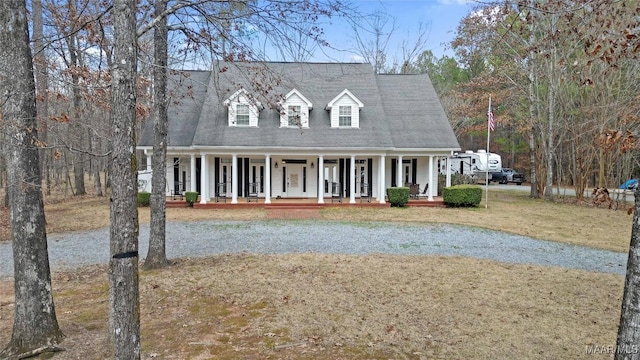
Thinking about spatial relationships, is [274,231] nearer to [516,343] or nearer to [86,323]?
[86,323]

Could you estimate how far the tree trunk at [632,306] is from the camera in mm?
2627

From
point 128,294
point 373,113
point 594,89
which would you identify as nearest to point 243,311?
point 128,294

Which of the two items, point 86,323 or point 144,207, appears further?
point 144,207

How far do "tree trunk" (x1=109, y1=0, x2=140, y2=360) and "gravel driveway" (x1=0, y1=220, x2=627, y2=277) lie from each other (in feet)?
20.4

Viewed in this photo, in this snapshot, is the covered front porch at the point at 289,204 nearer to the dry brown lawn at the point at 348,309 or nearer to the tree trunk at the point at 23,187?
the dry brown lawn at the point at 348,309

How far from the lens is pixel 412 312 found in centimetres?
543

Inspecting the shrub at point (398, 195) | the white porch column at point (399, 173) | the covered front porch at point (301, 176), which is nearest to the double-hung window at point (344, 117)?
the covered front porch at point (301, 176)

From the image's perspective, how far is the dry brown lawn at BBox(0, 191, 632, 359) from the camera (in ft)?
14.3

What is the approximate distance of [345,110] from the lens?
1902 centimetres

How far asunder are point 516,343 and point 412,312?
1367mm

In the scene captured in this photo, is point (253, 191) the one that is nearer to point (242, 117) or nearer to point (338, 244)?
point (242, 117)

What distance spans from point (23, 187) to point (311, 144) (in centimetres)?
1419

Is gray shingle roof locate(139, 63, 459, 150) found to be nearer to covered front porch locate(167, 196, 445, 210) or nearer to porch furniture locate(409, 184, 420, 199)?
porch furniture locate(409, 184, 420, 199)

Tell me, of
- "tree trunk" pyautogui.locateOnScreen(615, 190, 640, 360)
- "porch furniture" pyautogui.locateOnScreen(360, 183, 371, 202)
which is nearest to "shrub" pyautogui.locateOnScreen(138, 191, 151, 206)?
"porch furniture" pyautogui.locateOnScreen(360, 183, 371, 202)
